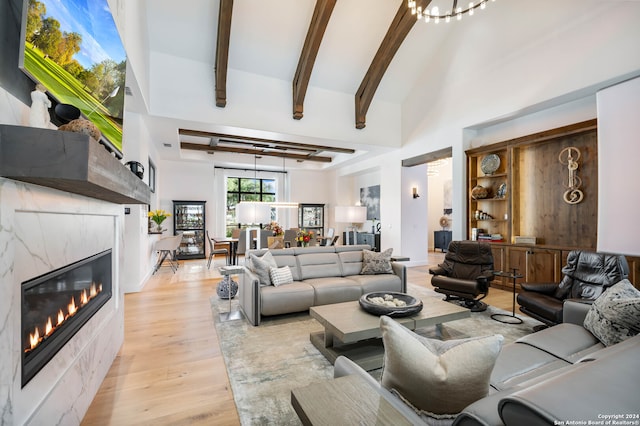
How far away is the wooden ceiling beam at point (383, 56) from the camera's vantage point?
16.7 feet

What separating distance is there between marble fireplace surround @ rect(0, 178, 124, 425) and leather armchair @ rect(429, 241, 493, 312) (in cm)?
397

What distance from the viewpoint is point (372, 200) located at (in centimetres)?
989

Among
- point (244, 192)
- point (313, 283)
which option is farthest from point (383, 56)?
point (244, 192)

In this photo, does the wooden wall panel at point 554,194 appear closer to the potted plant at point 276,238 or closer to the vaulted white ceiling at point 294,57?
the vaulted white ceiling at point 294,57

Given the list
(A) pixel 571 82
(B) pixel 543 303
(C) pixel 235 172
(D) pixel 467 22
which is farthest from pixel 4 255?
(C) pixel 235 172

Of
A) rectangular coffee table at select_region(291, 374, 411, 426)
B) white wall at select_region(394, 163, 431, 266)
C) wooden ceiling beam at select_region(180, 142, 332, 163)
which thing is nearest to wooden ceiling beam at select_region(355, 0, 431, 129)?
white wall at select_region(394, 163, 431, 266)

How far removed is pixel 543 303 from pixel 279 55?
569 cm

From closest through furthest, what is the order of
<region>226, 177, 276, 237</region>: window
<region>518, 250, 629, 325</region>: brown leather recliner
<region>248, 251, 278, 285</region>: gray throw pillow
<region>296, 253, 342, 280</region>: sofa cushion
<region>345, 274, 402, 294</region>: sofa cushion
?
1. <region>518, 250, 629, 325</region>: brown leather recliner
2. <region>248, 251, 278, 285</region>: gray throw pillow
3. <region>345, 274, 402, 294</region>: sofa cushion
4. <region>296, 253, 342, 280</region>: sofa cushion
5. <region>226, 177, 276, 237</region>: window

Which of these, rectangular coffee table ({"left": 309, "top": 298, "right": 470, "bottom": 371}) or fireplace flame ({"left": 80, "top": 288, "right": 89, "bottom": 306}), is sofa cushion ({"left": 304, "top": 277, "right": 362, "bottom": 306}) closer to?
rectangular coffee table ({"left": 309, "top": 298, "right": 470, "bottom": 371})

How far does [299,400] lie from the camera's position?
1.15 metres

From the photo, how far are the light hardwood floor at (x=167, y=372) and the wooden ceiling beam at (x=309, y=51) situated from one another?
4.19m

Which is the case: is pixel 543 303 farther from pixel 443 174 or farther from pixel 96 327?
pixel 443 174

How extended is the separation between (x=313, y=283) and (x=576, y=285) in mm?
3006

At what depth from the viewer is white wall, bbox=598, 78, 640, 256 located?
11.7 ft
